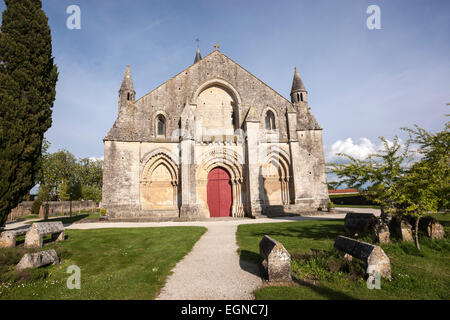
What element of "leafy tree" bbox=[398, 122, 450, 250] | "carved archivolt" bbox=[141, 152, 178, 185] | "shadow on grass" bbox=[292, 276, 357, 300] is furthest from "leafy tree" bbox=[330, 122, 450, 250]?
"carved archivolt" bbox=[141, 152, 178, 185]

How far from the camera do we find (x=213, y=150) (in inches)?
689

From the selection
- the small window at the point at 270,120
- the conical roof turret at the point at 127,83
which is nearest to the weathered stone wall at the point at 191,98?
the small window at the point at 270,120

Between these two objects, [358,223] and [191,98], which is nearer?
[358,223]

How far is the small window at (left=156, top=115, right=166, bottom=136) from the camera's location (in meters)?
17.9

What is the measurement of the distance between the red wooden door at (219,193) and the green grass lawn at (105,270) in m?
8.55

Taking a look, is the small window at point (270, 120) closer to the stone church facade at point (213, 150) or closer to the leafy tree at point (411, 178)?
the stone church facade at point (213, 150)

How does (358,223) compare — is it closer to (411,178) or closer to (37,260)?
(411,178)

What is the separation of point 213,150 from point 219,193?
3.43m

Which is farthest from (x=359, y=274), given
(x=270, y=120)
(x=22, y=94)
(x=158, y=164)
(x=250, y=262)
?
(x=270, y=120)

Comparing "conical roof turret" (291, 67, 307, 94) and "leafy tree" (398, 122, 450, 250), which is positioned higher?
"conical roof turret" (291, 67, 307, 94)

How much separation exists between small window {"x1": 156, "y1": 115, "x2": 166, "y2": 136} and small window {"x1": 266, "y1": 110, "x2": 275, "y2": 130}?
8605 mm

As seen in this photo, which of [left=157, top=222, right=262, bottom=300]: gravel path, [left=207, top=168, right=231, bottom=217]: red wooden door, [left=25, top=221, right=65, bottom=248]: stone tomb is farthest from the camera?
[left=207, top=168, right=231, bottom=217]: red wooden door

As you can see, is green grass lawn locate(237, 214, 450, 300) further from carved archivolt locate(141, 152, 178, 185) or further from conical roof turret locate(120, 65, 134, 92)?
conical roof turret locate(120, 65, 134, 92)
